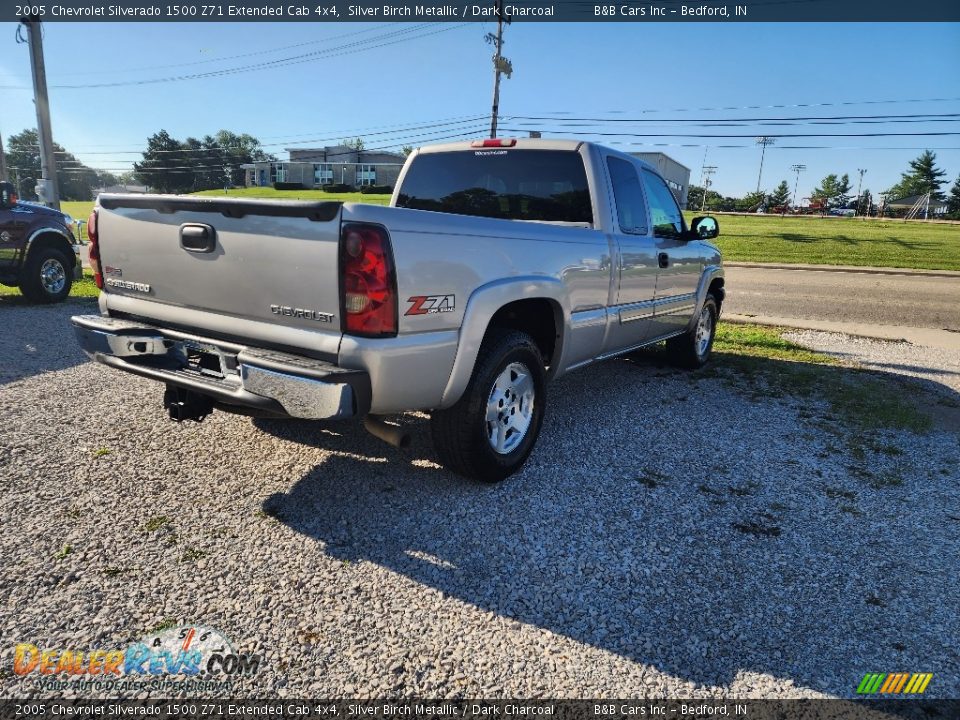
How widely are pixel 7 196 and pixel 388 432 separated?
8.56m

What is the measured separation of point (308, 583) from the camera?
100 inches

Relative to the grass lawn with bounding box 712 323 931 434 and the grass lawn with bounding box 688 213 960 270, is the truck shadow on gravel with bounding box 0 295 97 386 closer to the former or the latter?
the grass lawn with bounding box 712 323 931 434

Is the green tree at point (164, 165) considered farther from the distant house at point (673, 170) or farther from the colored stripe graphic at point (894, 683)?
the colored stripe graphic at point (894, 683)

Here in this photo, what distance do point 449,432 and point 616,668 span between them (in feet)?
4.80

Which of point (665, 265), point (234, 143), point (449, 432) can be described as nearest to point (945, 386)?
point (665, 265)

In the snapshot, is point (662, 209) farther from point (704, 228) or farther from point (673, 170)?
point (673, 170)

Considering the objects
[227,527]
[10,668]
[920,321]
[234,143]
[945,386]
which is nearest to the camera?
[10,668]

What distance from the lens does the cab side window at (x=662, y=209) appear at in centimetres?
513

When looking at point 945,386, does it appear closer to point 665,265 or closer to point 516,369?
point 665,265

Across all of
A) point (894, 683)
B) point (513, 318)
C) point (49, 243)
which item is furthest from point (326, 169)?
point (894, 683)

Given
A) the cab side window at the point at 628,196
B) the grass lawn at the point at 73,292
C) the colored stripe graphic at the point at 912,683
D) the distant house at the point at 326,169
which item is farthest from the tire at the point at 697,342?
the distant house at the point at 326,169

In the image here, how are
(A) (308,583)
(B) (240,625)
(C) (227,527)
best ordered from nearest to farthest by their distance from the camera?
(B) (240,625)
(A) (308,583)
(C) (227,527)

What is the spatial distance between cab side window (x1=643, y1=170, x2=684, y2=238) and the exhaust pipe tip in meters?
3.11

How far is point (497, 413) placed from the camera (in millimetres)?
3486
